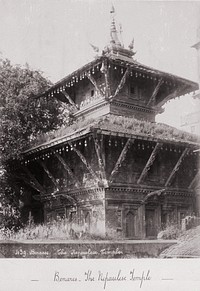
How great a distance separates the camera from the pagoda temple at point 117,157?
1642cm

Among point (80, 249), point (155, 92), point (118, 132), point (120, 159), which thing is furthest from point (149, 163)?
point (80, 249)

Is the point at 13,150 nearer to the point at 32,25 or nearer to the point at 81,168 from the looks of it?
the point at 81,168

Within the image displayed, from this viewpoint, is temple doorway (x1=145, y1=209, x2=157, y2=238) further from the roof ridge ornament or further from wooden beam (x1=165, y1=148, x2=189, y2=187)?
the roof ridge ornament

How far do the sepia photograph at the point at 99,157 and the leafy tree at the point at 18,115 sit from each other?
0.19ft

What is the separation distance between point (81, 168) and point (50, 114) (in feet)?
22.6

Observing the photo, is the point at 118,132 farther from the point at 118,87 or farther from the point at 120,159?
the point at 118,87

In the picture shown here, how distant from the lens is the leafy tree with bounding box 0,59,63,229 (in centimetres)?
1963

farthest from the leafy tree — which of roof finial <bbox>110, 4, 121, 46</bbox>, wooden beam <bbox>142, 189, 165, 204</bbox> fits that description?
wooden beam <bbox>142, 189, 165, 204</bbox>

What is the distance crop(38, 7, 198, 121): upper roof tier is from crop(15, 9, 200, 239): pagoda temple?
0.04m

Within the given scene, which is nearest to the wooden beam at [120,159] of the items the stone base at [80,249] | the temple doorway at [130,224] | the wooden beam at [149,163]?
the wooden beam at [149,163]

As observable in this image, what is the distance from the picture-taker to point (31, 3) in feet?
43.1
